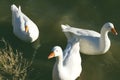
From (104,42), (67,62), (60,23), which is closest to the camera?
(67,62)

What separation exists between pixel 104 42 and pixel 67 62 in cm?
109

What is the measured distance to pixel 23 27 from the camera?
28.4 ft

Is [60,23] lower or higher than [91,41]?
higher

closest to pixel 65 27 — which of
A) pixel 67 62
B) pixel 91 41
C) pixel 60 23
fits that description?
pixel 60 23

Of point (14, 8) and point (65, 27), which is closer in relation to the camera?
point (65, 27)

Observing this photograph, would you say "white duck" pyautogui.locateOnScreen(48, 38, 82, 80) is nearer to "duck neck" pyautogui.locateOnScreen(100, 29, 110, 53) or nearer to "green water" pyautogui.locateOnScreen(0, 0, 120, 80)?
"green water" pyautogui.locateOnScreen(0, 0, 120, 80)

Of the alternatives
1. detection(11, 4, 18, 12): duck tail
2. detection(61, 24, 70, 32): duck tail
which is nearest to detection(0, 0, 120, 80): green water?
detection(61, 24, 70, 32): duck tail

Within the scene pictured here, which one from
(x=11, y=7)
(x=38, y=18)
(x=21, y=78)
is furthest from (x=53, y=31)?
(x=21, y=78)

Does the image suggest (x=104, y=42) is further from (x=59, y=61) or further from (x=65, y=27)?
(x=59, y=61)

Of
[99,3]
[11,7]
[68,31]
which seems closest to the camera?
[68,31]

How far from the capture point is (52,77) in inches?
316

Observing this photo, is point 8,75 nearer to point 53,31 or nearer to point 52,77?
point 52,77

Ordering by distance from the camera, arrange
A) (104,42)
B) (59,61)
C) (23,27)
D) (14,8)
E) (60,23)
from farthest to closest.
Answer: (60,23) → (14,8) → (23,27) → (104,42) → (59,61)

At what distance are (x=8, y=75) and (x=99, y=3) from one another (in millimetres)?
3434
